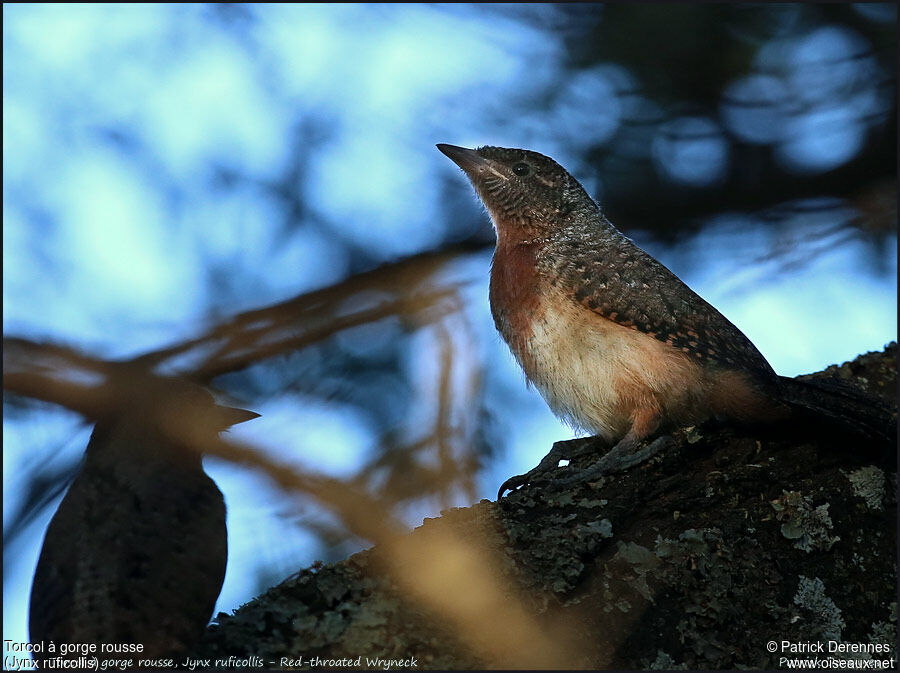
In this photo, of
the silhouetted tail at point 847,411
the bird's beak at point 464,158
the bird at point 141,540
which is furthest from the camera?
the bird's beak at point 464,158

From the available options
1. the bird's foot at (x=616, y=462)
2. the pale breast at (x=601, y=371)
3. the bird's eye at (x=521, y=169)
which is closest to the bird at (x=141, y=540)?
the bird's foot at (x=616, y=462)

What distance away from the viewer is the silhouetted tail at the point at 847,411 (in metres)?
3.33

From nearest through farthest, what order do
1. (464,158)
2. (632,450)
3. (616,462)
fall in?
(616,462) < (632,450) < (464,158)

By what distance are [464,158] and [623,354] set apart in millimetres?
1551

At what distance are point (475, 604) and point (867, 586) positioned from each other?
1.43 m

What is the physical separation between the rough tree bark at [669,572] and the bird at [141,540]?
0.18 meters

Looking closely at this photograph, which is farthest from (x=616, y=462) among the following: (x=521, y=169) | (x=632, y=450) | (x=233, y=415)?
(x=521, y=169)

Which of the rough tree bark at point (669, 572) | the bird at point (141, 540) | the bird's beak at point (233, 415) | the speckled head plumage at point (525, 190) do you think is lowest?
the rough tree bark at point (669, 572)

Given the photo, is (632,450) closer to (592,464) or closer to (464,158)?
(592,464)

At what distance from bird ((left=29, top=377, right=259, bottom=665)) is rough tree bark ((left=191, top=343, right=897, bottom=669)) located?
7.3 inches

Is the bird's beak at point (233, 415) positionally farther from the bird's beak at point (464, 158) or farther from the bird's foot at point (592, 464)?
the bird's beak at point (464, 158)

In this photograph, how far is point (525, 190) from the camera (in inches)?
Result: 191

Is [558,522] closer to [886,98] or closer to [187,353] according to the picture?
[187,353]

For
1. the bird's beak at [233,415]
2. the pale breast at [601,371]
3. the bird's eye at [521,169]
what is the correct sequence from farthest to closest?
the bird's eye at [521,169] < the pale breast at [601,371] < the bird's beak at [233,415]
